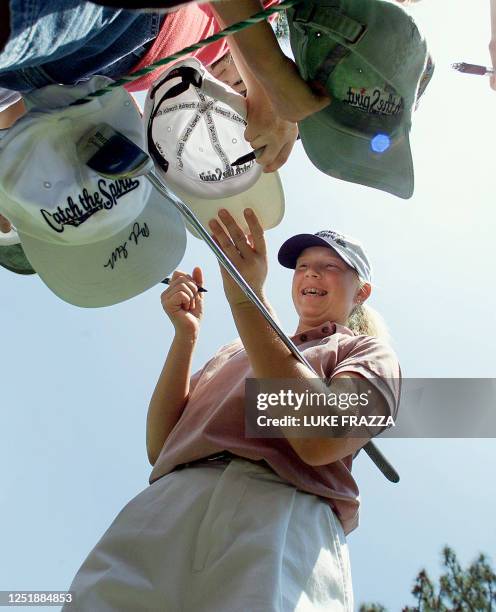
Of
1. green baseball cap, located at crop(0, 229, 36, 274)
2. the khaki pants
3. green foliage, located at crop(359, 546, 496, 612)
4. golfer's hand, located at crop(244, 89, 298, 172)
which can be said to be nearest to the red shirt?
golfer's hand, located at crop(244, 89, 298, 172)

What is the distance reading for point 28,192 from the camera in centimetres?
97

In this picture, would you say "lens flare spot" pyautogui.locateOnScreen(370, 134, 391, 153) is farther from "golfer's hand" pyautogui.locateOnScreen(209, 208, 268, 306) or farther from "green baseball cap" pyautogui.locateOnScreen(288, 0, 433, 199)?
"golfer's hand" pyautogui.locateOnScreen(209, 208, 268, 306)

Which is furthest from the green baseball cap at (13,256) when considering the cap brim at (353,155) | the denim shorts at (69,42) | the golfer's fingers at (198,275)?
the cap brim at (353,155)

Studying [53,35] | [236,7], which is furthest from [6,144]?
[236,7]

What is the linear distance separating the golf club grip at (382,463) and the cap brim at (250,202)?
0.43 m

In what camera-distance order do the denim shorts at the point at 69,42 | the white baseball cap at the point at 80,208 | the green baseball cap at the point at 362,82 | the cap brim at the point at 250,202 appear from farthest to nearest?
the cap brim at the point at 250,202 < the white baseball cap at the point at 80,208 < the green baseball cap at the point at 362,82 < the denim shorts at the point at 69,42

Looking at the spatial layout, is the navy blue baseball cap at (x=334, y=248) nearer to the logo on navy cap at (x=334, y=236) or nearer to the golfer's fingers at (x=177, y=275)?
the logo on navy cap at (x=334, y=236)

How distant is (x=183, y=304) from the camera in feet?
4.64

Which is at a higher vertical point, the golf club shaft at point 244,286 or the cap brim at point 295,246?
the cap brim at point 295,246

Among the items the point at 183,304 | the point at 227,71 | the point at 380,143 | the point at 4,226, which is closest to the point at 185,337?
the point at 183,304

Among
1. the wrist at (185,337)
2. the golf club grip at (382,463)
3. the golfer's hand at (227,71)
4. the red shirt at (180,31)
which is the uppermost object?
the golfer's hand at (227,71)

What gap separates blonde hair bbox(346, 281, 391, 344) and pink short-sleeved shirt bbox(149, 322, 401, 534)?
0.25 meters

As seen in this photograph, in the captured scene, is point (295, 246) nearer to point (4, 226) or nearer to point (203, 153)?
point (203, 153)

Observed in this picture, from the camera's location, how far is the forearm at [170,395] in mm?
1365
